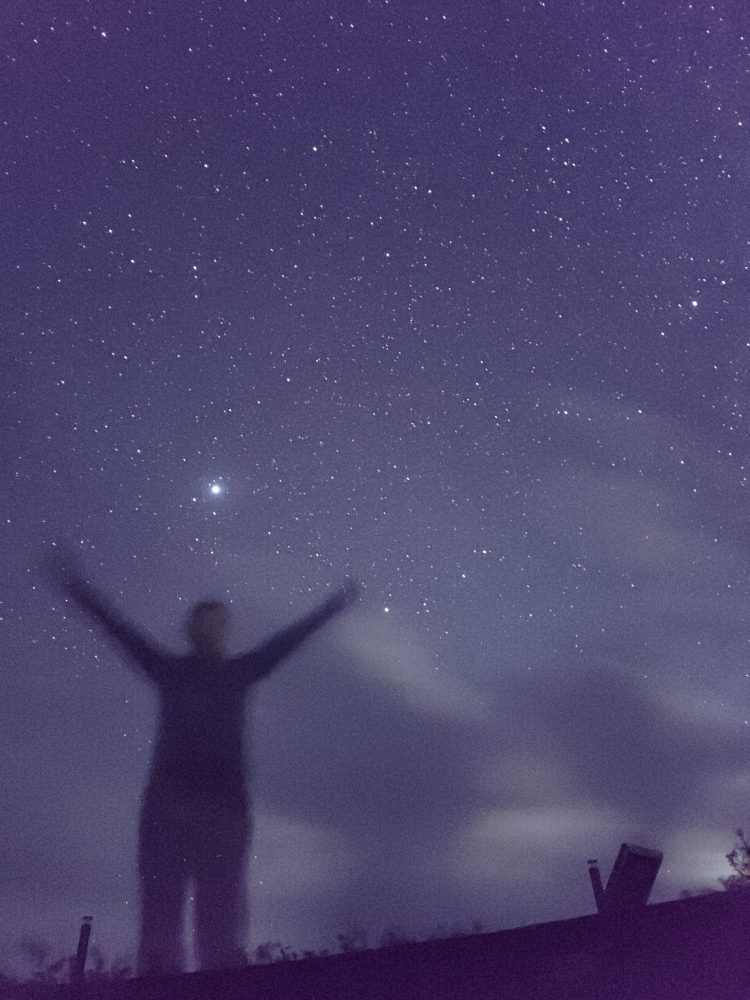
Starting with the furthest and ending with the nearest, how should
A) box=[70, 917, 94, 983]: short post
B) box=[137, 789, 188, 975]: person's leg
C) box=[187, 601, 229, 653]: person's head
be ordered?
box=[70, 917, 94, 983]: short post, box=[187, 601, 229, 653]: person's head, box=[137, 789, 188, 975]: person's leg

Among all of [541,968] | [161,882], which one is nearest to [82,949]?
[161,882]

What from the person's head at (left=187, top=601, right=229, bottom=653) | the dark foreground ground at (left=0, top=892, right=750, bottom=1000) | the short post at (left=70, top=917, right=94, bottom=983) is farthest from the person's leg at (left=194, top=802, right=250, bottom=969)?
the short post at (left=70, top=917, right=94, bottom=983)

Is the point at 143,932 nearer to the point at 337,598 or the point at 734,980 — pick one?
the point at 337,598

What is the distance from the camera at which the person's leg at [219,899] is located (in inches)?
205

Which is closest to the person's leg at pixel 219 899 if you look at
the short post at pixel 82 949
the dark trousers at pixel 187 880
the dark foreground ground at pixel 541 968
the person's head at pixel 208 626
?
the dark trousers at pixel 187 880

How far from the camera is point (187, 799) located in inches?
208

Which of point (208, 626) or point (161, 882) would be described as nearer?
point (161, 882)

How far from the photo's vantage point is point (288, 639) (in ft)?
19.9

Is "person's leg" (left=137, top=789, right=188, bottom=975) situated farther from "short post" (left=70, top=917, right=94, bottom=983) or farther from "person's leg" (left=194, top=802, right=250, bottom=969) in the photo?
"short post" (left=70, top=917, right=94, bottom=983)

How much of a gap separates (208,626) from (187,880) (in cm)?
155

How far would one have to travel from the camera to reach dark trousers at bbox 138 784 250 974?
17.1ft

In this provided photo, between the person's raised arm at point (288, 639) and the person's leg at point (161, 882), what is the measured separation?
994 mm

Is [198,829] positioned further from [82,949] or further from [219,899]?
[82,949]

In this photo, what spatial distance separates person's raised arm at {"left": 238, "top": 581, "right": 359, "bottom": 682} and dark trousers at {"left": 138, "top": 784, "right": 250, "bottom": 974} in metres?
0.89
